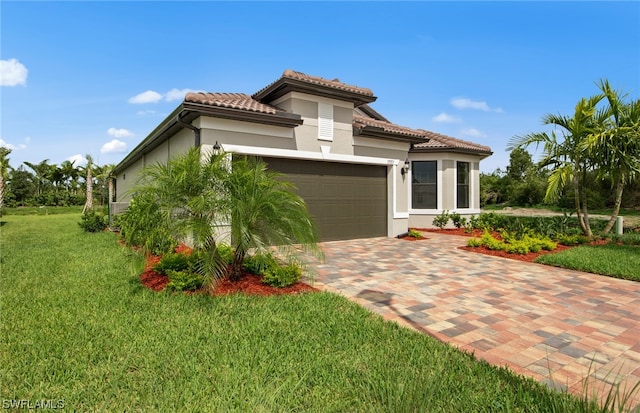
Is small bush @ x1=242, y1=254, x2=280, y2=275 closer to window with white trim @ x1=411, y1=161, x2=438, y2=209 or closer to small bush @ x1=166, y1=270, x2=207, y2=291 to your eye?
small bush @ x1=166, y1=270, x2=207, y2=291

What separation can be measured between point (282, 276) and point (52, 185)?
2198 inches

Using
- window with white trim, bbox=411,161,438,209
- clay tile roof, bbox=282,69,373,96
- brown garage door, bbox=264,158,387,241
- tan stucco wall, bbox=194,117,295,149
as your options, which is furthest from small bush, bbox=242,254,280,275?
window with white trim, bbox=411,161,438,209

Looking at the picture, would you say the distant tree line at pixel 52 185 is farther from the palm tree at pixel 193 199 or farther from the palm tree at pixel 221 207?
the palm tree at pixel 221 207

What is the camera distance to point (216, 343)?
3.36 metres

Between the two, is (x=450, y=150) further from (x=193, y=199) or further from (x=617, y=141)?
(x=193, y=199)

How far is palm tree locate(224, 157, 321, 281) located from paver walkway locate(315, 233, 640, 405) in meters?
1.18

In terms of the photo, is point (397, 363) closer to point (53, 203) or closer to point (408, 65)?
point (408, 65)

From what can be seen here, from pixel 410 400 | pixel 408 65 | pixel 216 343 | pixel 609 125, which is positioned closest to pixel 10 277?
pixel 216 343

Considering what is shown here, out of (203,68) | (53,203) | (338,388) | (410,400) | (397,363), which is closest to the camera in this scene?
(410,400)

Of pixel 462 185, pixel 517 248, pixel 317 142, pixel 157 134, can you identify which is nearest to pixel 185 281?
pixel 317 142

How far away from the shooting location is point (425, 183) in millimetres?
15203

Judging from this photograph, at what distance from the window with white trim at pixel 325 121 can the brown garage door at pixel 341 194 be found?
87 centimetres

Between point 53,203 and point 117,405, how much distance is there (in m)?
47.6

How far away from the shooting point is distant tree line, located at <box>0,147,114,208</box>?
38.9 meters
